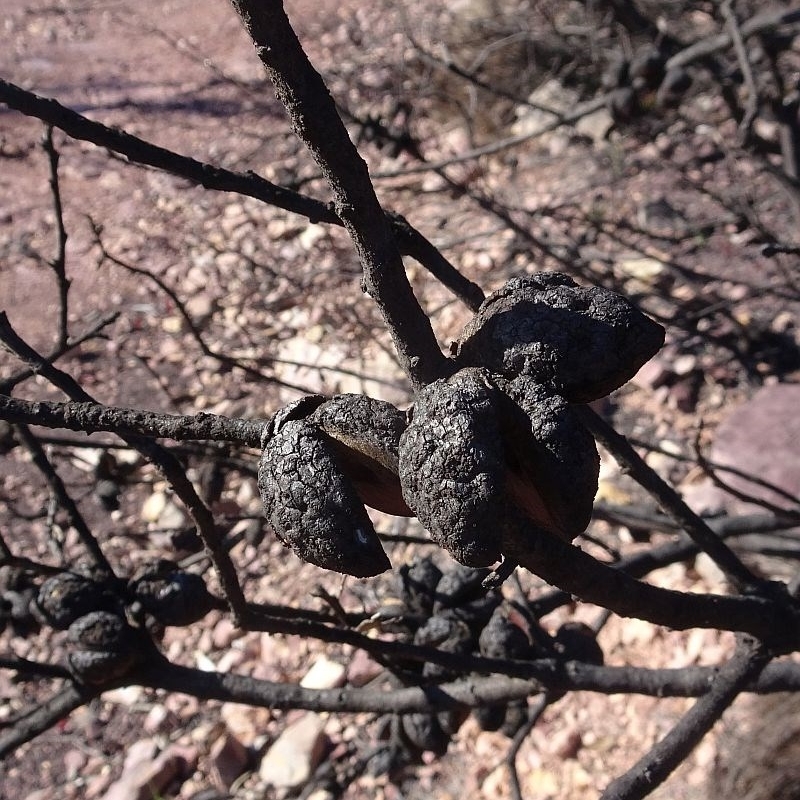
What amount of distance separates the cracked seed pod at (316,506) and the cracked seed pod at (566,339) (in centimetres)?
14

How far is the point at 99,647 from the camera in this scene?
107 centimetres

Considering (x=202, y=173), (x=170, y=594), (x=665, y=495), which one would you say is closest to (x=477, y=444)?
(x=202, y=173)

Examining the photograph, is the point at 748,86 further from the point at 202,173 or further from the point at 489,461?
the point at 489,461

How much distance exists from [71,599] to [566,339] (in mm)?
783

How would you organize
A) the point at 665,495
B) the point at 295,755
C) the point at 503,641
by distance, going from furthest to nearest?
the point at 295,755 < the point at 503,641 < the point at 665,495

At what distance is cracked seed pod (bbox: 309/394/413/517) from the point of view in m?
0.57

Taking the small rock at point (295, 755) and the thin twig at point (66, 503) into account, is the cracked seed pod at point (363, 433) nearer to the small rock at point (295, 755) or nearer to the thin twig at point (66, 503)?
the thin twig at point (66, 503)

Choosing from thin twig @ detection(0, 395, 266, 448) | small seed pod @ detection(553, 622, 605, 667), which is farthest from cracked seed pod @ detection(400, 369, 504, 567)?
small seed pod @ detection(553, 622, 605, 667)

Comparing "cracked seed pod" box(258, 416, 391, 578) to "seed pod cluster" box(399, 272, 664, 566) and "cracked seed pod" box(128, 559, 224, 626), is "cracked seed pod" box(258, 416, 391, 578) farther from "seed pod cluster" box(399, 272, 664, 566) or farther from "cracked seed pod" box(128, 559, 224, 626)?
"cracked seed pod" box(128, 559, 224, 626)

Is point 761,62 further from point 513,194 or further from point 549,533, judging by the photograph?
point 549,533

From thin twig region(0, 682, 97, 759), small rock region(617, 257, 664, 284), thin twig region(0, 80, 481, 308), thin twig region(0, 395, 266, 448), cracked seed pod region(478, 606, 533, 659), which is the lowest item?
thin twig region(0, 395, 266, 448)

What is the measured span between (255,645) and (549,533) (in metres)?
2.74

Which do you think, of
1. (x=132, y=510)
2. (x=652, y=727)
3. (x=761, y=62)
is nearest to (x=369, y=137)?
(x=761, y=62)

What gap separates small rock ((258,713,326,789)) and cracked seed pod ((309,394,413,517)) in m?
2.33
